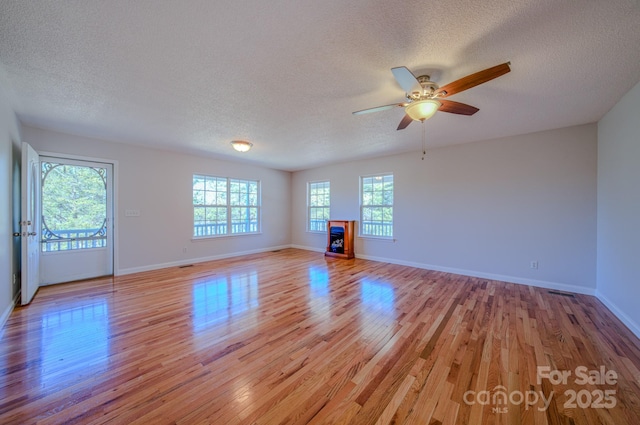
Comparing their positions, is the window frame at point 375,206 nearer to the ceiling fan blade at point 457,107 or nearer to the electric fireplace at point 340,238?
the electric fireplace at point 340,238

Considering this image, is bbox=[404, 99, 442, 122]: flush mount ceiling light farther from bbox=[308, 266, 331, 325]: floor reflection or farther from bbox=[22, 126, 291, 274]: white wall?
bbox=[22, 126, 291, 274]: white wall

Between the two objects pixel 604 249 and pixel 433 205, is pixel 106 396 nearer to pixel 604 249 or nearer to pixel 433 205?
pixel 433 205

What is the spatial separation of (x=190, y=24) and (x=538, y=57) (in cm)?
275

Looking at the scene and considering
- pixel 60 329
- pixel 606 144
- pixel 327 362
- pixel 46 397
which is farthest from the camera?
pixel 606 144

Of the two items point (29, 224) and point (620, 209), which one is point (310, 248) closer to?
point (29, 224)

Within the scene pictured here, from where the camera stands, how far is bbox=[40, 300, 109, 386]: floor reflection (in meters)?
1.88

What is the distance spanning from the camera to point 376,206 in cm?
593

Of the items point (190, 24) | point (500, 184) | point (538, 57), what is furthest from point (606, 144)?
point (190, 24)

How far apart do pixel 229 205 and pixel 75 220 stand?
2.87 meters

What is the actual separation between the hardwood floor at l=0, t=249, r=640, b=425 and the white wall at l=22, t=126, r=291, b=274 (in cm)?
130

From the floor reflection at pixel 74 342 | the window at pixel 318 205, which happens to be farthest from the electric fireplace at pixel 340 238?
the floor reflection at pixel 74 342

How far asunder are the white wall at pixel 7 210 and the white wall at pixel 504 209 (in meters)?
5.79

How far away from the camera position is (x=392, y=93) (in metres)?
2.63

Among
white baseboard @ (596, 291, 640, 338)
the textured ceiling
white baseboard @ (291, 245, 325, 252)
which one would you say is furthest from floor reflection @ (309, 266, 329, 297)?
white baseboard @ (596, 291, 640, 338)
